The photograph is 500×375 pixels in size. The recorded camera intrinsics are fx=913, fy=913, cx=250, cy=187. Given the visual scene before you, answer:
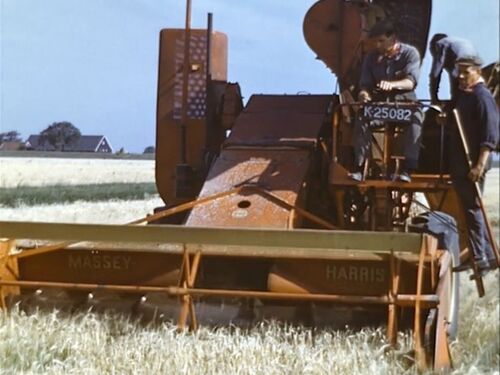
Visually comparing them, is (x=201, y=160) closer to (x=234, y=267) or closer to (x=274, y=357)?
(x=234, y=267)

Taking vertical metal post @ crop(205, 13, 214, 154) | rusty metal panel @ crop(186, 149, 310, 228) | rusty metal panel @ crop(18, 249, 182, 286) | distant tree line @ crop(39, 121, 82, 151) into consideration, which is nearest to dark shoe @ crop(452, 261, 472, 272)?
rusty metal panel @ crop(186, 149, 310, 228)

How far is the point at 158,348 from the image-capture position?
12.9 ft

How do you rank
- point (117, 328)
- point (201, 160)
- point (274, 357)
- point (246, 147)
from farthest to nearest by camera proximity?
point (201, 160)
point (246, 147)
point (117, 328)
point (274, 357)

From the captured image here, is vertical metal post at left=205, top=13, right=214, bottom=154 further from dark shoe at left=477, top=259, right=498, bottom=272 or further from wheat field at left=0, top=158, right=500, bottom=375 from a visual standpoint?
dark shoe at left=477, top=259, right=498, bottom=272

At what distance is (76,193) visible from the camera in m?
14.1

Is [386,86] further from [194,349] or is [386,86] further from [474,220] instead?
[194,349]

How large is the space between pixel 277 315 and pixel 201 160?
1.67m

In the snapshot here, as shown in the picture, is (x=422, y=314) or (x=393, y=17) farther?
(x=393, y=17)

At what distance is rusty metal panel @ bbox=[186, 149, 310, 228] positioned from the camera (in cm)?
482

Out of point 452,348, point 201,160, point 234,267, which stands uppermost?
point 201,160

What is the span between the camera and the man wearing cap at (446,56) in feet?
15.0

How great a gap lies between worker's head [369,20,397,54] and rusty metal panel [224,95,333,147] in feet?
2.26

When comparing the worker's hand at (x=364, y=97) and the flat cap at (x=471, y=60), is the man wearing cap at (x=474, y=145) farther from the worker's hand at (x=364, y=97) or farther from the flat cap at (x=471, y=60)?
the worker's hand at (x=364, y=97)

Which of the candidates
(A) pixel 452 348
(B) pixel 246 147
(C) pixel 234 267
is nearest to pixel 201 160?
(B) pixel 246 147
